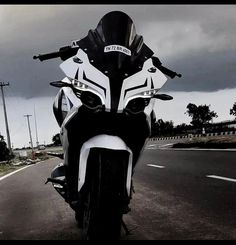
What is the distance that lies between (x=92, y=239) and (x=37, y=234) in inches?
66.2

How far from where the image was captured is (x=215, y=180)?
980 centimetres

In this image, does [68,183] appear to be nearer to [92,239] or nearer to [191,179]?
[92,239]

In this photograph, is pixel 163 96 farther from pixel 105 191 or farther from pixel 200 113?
pixel 200 113

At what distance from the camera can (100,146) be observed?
4.15 metres

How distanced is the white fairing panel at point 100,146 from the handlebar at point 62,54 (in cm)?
101

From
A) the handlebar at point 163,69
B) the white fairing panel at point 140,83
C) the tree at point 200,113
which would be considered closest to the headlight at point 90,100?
the white fairing panel at point 140,83

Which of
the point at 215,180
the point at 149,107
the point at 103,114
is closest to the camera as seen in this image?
the point at 103,114

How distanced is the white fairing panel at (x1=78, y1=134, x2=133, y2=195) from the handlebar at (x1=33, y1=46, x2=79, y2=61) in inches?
39.6

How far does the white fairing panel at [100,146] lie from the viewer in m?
4.16

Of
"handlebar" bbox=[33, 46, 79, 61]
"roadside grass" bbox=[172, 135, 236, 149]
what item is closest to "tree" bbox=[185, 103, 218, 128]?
"roadside grass" bbox=[172, 135, 236, 149]

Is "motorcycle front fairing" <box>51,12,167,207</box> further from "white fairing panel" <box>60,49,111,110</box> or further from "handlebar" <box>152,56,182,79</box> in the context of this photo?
"handlebar" <box>152,56,182,79</box>

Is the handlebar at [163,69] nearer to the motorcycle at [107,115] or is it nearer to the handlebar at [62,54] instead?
the motorcycle at [107,115]
